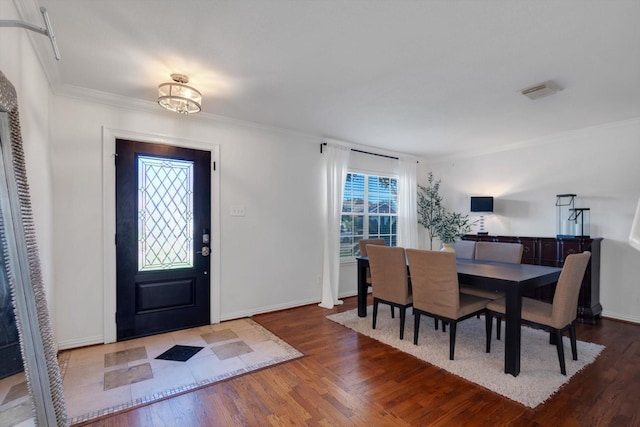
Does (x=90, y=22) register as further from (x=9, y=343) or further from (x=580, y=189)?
(x=580, y=189)

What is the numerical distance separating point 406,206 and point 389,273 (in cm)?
252

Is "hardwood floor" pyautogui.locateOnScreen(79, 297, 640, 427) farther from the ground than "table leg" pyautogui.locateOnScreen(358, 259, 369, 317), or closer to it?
closer to it

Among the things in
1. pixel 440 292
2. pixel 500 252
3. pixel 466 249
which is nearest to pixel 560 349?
pixel 440 292

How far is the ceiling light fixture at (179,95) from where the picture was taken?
8.19ft

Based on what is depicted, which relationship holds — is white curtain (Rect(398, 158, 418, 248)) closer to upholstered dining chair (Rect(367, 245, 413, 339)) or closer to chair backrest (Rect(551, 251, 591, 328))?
upholstered dining chair (Rect(367, 245, 413, 339))

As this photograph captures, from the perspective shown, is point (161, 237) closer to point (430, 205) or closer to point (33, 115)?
point (33, 115)

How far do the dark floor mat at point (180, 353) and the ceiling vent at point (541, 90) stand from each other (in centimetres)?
391

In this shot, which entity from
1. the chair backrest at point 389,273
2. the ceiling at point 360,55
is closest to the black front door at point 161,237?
the ceiling at point 360,55

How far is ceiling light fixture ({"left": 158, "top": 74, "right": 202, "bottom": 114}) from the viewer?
98.3 inches

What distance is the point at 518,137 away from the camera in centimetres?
436

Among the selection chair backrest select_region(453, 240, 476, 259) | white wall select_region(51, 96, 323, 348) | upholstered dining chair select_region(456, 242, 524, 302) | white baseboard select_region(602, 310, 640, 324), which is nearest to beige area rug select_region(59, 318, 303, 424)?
white wall select_region(51, 96, 323, 348)

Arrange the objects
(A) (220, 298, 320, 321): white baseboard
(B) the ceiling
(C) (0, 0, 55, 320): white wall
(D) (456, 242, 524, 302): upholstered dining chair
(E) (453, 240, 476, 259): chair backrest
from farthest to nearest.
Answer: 1. (E) (453, 240, 476, 259): chair backrest
2. (A) (220, 298, 320, 321): white baseboard
3. (D) (456, 242, 524, 302): upholstered dining chair
4. (B) the ceiling
5. (C) (0, 0, 55, 320): white wall

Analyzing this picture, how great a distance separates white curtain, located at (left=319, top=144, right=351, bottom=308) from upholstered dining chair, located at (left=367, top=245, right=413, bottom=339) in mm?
1033

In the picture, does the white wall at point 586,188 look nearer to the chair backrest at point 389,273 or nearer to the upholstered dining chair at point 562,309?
the upholstered dining chair at point 562,309
